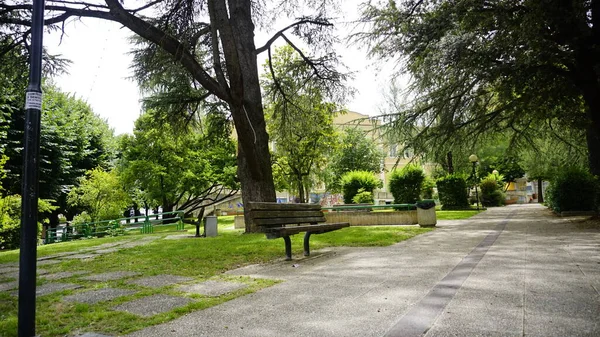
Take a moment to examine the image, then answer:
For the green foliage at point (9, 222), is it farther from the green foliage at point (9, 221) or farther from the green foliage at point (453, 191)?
the green foliage at point (453, 191)

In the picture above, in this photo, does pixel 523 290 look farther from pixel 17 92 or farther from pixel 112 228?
pixel 112 228

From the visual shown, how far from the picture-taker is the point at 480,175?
42000 millimetres

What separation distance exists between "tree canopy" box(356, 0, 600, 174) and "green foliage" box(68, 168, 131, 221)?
720 inches

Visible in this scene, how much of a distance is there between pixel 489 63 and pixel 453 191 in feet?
50.6

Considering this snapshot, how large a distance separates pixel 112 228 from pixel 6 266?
569 inches

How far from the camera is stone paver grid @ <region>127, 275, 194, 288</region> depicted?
199 inches

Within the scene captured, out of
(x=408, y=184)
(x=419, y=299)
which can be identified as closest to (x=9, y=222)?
(x=419, y=299)

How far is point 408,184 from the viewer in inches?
918

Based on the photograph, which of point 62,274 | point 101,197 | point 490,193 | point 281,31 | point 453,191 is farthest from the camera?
point 490,193

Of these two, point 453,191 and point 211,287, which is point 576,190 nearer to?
point 453,191

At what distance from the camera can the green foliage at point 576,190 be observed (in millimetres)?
14797

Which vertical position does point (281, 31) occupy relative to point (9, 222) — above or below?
above

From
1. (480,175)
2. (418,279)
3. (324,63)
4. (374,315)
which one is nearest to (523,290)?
(418,279)

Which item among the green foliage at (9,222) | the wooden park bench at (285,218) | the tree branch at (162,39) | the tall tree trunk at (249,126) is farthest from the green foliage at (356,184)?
the green foliage at (9,222)
